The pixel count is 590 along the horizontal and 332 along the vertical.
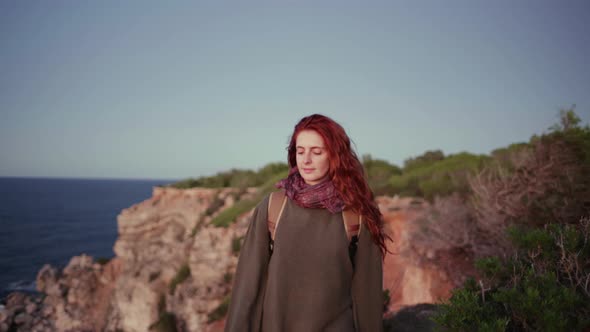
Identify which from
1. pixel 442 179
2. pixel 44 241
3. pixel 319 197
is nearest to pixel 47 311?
pixel 442 179

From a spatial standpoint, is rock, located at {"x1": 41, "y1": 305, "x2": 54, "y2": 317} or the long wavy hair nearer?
the long wavy hair

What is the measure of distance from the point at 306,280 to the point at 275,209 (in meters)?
0.44

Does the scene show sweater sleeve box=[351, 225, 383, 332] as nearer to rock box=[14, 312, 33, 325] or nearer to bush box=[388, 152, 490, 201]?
bush box=[388, 152, 490, 201]

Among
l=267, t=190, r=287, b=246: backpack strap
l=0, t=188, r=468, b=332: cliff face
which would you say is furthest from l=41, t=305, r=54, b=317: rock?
l=267, t=190, r=287, b=246: backpack strap

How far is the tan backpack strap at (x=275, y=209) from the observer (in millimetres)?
2076

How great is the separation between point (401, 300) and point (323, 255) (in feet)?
18.6

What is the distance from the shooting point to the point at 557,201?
456 centimetres

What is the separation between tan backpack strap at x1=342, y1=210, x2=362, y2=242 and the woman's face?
0.28 metres

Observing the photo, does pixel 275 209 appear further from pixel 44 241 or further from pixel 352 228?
pixel 44 241

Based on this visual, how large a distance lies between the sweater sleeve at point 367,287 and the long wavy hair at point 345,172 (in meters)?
0.07

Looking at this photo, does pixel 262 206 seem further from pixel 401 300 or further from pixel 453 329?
pixel 401 300

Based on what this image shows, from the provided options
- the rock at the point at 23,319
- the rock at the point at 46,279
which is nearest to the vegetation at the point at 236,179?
the rock at the point at 46,279

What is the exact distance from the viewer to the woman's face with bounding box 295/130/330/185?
204 cm

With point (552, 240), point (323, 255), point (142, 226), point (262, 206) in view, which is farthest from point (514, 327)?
point (142, 226)
